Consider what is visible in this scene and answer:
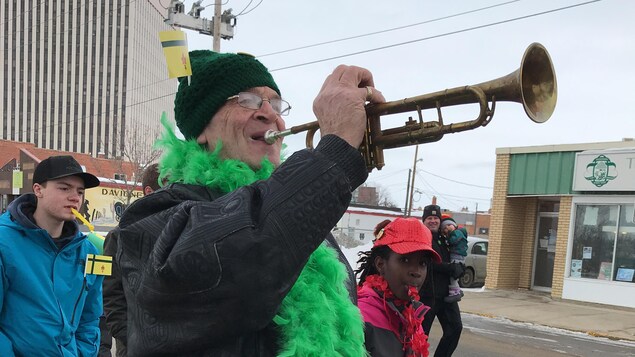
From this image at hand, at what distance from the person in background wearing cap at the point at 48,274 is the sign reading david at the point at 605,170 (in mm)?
11642

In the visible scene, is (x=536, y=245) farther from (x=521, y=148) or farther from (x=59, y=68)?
(x=59, y=68)

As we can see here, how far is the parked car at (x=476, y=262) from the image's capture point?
50.6 feet

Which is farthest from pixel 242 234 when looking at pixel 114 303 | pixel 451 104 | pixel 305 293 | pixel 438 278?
pixel 438 278

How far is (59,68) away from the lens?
8188cm

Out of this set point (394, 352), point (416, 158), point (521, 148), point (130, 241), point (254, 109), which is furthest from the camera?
point (416, 158)

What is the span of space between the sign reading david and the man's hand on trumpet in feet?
39.9

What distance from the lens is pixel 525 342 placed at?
26.4 ft

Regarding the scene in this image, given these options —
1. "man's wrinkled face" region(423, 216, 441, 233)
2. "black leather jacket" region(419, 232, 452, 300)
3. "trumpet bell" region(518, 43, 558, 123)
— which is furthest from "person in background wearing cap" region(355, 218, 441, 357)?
"man's wrinkled face" region(423, 216, 441, 233)

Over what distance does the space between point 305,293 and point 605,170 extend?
12398 mm

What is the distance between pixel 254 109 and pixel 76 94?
9118 centimetres

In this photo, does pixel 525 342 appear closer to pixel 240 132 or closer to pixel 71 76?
pixel 240 132

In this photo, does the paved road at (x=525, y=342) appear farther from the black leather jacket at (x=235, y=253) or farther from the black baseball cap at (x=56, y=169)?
the black leather jacket at (x=235, y=253)

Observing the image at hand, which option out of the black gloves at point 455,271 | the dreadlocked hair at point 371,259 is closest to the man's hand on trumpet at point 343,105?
the dreadlocked hair at point 371,259

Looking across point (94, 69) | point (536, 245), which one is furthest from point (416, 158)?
point (94, 69)
